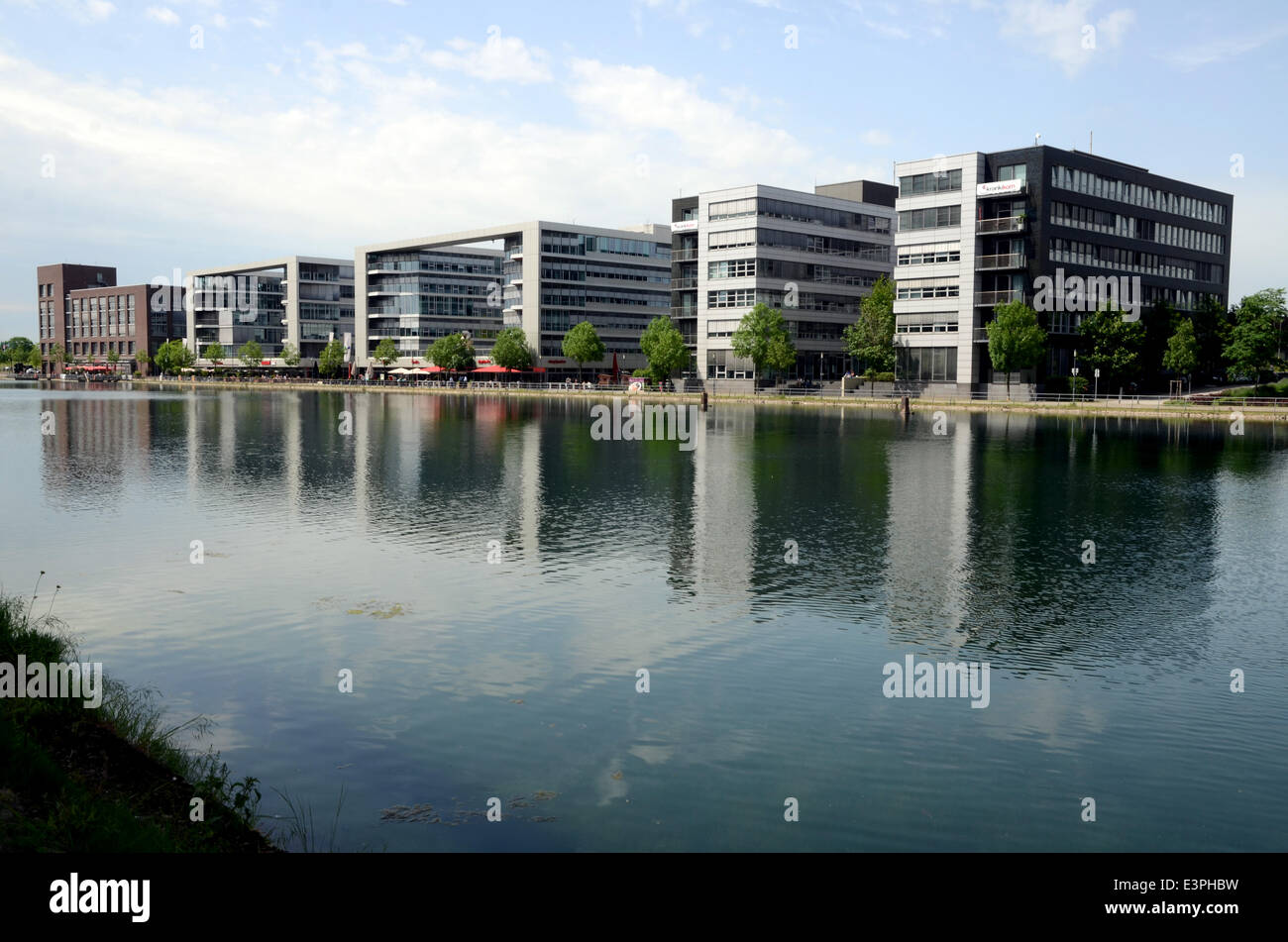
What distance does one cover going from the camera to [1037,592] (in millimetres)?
24297

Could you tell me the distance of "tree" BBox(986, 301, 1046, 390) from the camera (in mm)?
105062

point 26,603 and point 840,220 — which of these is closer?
point 26,603

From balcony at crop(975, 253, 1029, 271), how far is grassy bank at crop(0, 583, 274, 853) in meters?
112

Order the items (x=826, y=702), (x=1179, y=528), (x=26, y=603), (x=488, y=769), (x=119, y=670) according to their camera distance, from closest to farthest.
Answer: (x=488, y=769) < (x=826, y=702) < (x=119, y=670) < (x=26, y=603) < (x=1179, y=528)

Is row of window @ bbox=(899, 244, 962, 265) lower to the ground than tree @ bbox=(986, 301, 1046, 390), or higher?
higher

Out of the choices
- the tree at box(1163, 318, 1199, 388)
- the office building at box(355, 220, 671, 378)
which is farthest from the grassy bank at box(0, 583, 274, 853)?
the office building at box(355, 220, 671, 378)

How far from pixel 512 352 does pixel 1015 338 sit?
83773 mm
